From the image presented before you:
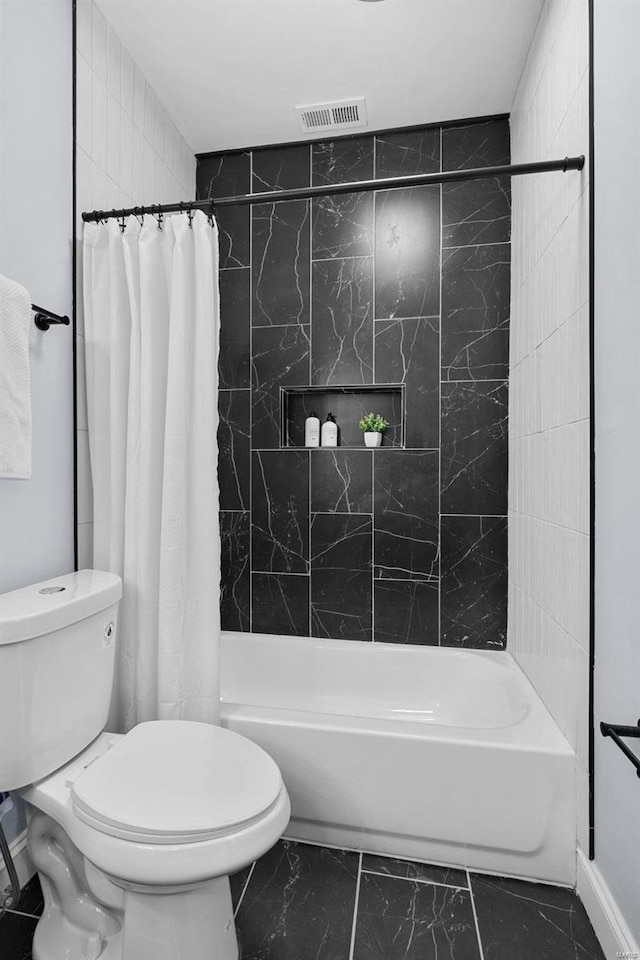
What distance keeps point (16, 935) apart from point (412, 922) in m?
1.00

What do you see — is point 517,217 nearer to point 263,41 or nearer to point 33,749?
point 263,41

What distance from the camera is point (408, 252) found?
90.6 inches

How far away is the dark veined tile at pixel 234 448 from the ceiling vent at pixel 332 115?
121 centimetres

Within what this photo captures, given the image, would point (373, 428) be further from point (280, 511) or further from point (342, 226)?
point (342, 226)

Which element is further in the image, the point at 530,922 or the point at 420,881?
the point at 420,881

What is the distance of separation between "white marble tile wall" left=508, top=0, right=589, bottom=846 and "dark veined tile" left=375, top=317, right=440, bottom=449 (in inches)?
12.7

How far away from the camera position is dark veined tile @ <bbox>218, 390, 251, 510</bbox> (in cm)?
247

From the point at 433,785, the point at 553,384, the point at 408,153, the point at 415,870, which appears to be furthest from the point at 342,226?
the point at 415,870

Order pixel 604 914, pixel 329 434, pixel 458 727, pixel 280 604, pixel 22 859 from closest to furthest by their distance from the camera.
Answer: pixel 604 914
pixel 22 859
pixel 458 727
pixel 329 434
pixel 280 604

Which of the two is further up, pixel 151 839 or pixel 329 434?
pixel 329 434

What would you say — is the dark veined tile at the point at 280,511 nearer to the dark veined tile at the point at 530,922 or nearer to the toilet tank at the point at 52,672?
the toilet tank at the point at 52,672

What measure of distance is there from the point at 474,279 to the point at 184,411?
1.43 metres

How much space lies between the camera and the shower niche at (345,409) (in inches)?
92.5

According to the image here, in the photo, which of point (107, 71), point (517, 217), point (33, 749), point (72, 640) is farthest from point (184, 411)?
point (517, 217)
